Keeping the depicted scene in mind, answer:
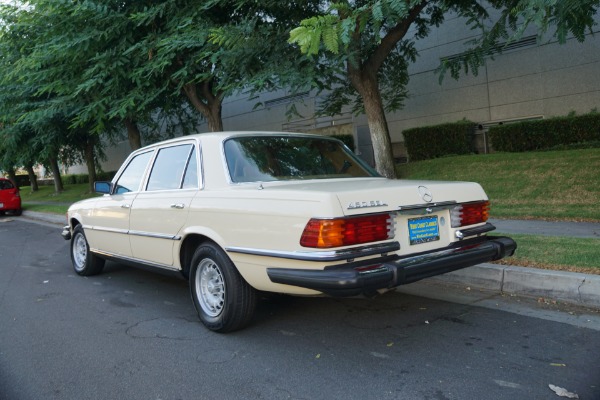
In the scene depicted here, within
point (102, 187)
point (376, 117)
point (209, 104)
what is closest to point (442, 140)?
point (376, 117)

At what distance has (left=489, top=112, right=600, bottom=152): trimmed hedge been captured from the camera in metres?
12.5

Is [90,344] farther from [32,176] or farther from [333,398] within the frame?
[32,176]

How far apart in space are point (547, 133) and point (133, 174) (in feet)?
36.1

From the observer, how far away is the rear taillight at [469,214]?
4.13 m

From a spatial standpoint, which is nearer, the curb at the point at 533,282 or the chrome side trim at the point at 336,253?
the chrome side trim at the point at 336,253

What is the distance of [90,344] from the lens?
169 inches

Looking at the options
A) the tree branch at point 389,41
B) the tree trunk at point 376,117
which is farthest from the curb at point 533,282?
the tree branch at point 389,41

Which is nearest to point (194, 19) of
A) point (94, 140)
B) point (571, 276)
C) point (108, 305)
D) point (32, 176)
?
point (108, 305)

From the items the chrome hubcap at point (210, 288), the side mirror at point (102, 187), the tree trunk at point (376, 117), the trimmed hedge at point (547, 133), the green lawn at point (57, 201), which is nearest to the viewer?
the chrome hubcap at point (210, 288)

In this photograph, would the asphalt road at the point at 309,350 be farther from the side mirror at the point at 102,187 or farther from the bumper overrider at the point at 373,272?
the side mirror at the point at 102,187

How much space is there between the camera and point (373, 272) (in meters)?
3.36

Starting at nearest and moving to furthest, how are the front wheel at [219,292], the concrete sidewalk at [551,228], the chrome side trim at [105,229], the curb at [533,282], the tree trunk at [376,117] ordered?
the front wheel at [219,292], the curb at [533,282], the chrome side trim at [105,229], the concrete sidewalk at [551,228], the tree trunk at [376,117]

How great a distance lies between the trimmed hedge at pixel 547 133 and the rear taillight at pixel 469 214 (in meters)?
9.71

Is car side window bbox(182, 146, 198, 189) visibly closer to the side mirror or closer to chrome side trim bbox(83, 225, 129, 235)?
chrome side trim bbox(83, 225, 129, 235)
